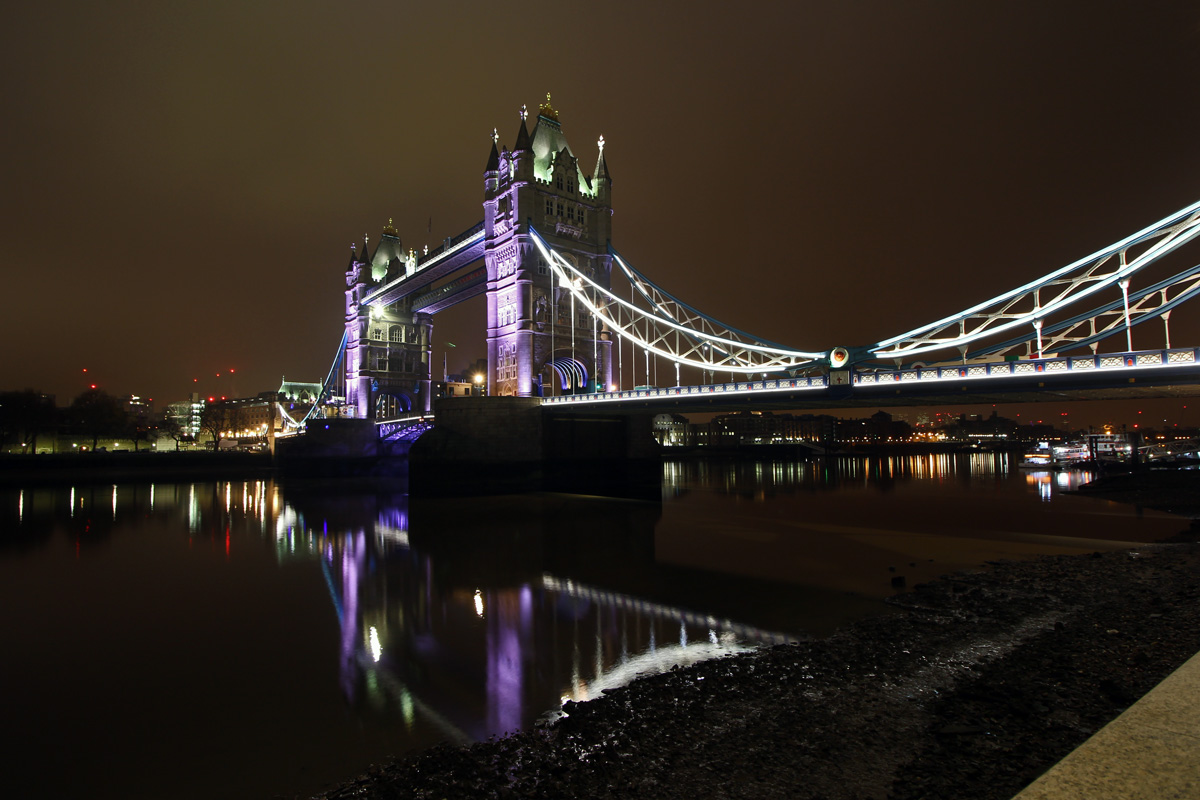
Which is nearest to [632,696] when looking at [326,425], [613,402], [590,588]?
[590,588]

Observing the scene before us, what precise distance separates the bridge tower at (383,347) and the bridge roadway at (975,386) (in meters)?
33.3

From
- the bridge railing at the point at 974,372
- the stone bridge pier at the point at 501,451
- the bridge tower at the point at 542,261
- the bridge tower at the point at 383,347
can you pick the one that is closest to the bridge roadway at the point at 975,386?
the bridge railing at the point at 974,372

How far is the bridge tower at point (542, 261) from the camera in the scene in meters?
32.2

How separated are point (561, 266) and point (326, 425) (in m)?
21.2

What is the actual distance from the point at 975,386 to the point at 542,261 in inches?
865

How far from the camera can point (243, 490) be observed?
125ft

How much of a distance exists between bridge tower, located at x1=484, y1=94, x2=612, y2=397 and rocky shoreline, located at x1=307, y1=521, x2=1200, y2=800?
24.6 m

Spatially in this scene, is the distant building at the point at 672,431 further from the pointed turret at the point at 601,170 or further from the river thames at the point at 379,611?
the river thames at the point at 379,611

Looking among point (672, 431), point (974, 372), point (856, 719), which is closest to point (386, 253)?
point (974, 372)

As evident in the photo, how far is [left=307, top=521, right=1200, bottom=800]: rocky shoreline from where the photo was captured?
4.90m

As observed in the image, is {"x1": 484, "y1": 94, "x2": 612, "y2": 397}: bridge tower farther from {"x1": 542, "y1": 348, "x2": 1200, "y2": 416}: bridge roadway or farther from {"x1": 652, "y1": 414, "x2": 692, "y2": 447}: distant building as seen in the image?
{"x1": 652, "y1": 414, "x2": 692, "y2": 447}: distant building

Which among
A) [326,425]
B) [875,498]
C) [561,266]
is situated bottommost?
[875,498]

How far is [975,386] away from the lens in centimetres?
1741

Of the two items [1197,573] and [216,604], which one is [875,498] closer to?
[1197,573]
